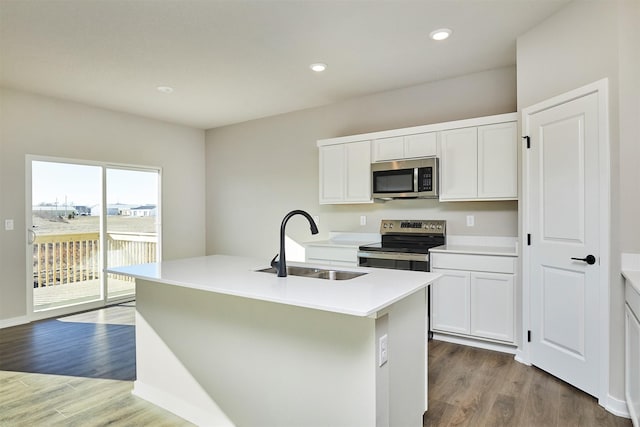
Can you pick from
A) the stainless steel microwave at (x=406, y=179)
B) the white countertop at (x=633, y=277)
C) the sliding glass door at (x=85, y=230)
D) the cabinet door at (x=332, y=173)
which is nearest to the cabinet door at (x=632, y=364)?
the white countertop at (x=633, y=277)

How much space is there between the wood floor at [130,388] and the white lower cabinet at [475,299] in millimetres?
188

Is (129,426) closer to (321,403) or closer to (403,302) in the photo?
(321,403)

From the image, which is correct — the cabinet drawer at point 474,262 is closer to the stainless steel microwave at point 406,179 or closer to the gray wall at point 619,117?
the stainless steel microwave at point 406,179

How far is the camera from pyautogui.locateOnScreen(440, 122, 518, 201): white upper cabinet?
3275 millimetres

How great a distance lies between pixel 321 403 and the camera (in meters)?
1.73

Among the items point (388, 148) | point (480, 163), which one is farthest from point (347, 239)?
point (480, 163)

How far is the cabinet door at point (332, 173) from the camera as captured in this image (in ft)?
14.3

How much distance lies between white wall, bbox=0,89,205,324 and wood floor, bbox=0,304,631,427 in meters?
1.15

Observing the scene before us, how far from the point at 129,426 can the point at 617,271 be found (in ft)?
10.1

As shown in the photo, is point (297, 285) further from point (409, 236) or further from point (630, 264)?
point (409, 236)

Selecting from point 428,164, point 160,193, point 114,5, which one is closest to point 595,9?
point 428,164

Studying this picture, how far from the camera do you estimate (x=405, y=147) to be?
12.7 feet

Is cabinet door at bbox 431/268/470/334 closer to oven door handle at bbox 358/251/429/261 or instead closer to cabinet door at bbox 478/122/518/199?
oven door handle at bbox 358/251/429/261

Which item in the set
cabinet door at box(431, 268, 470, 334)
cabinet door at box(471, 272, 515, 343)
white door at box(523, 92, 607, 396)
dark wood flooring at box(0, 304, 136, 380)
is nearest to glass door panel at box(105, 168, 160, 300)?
dark wood flooring at box(0, 304, 136, 380)
